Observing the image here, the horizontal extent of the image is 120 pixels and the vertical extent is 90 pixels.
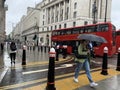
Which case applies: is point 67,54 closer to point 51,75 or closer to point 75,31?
point 75,31

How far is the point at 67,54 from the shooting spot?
29500 millimetres

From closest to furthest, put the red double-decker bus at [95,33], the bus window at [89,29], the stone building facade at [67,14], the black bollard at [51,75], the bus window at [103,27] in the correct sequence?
1. the black bollard at [51,75]
2. the red double-decker bus at [95,33]
3. the bus window at [103,27]
4. the bus window at [89,29]
5. the stone building facade at [67,14]

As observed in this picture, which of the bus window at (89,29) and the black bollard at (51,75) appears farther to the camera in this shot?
the bus window at (89,29)

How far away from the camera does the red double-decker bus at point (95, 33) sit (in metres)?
24.1

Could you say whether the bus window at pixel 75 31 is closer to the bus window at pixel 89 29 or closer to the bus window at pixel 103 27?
the bus window at pixel 89 29

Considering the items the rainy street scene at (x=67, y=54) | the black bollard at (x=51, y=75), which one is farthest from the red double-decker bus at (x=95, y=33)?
the black bollard at (x=51, y=75)

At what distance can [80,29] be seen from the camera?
2798 centimetres

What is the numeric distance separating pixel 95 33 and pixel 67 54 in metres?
5.61

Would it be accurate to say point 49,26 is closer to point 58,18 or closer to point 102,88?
point 58,18

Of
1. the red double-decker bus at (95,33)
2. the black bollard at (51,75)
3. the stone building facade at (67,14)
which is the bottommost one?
the black bollard at (51,75)

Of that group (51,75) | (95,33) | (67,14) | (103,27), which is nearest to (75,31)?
(95,33)

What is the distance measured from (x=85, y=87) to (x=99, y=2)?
59.6 meters

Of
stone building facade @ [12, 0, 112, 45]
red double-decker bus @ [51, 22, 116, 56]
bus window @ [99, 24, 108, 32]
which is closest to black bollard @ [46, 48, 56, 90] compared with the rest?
red double-decker bus @ [51, 22, 116, 56]

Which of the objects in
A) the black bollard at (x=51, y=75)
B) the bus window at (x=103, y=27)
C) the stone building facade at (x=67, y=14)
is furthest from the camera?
the stone building facade at (x=67, y=14)
